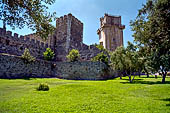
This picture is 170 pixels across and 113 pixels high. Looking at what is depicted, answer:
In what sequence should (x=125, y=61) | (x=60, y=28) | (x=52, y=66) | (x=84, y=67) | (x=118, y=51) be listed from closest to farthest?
(x=125, y=61) → (x=118, y=51) → (x=84, y=67) → (x=52, y=66) → (x=60, y=28)

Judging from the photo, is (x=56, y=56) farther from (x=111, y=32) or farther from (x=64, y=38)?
(x=111, y=32)

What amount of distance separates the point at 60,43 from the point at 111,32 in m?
16.5

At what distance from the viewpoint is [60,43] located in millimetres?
29422

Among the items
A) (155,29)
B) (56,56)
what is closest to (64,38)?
(56,56)

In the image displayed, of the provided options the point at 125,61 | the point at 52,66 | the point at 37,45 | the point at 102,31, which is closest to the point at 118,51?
the point at 125,61

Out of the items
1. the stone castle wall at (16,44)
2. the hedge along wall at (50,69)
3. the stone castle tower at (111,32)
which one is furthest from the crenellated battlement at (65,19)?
the hedge along wall at (50,69)

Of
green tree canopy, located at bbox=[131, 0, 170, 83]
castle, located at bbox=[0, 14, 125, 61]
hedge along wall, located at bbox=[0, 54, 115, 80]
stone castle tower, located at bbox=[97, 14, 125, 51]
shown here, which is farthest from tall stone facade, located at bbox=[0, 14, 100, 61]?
green tree canopy, located at bbox=[131, 0, 170, 83]

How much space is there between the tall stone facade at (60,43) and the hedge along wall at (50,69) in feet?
13.0

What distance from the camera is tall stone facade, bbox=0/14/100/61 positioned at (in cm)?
2261

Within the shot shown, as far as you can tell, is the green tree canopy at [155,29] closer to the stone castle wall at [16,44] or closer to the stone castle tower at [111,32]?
the stone castle wall at [16,44]

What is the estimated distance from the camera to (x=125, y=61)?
1638cm

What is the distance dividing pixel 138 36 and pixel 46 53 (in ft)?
66.7

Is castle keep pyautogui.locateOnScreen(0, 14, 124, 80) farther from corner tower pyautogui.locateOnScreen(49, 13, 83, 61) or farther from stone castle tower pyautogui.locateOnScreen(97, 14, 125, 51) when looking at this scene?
stone castle tower pyautogui.locateOnScreen(97, 14, 125, 51)

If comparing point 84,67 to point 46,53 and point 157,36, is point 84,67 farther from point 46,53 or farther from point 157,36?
point 157,36
